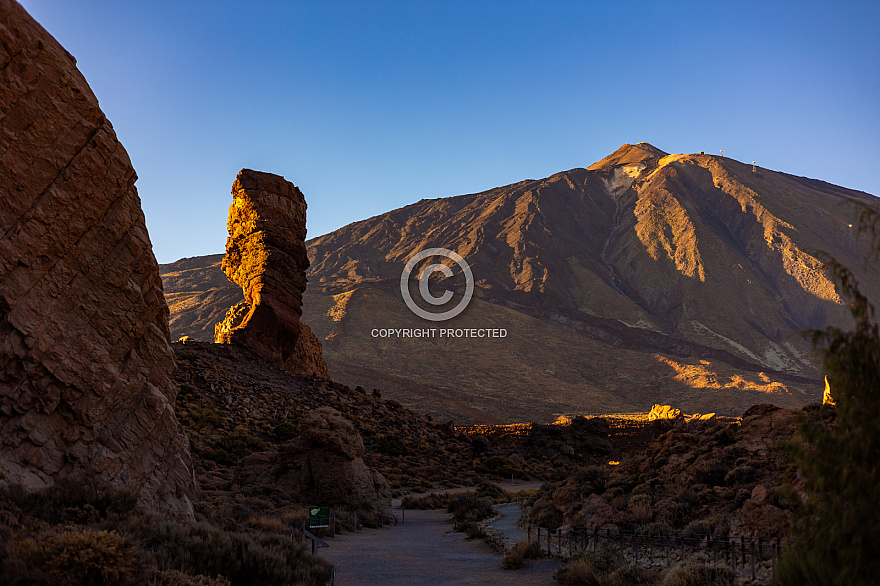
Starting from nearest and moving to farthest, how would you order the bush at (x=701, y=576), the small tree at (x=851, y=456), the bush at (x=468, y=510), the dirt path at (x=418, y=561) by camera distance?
the small tree at (x=851, y=456) < the bush at (x=701, y=576) < the dirt path at (x=418, y=561) < the bush at (x=468, y=510)

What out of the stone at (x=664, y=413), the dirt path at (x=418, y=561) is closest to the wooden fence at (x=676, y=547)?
the dirt path at (x=418, y=561)

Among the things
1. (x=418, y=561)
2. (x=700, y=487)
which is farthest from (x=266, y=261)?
(x=700, y=487)

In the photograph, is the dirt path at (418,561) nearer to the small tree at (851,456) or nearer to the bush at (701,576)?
the bush at (701,576)

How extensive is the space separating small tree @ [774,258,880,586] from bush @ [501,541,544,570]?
791cm

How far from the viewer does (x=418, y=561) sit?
43.2 feet

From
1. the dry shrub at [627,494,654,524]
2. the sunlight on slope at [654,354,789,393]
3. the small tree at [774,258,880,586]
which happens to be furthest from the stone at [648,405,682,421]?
the small tree at [774,258,880,586]

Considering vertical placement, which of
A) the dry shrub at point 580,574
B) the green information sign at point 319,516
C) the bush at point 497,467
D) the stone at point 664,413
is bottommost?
the bush at point 497,467

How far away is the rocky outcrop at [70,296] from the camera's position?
31.1ft

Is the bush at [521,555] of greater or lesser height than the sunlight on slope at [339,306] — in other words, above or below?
below

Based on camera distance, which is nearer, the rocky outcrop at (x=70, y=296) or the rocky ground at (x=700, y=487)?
the rocky outcrop at (x=70, y=296)

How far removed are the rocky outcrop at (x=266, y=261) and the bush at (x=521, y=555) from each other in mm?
30081

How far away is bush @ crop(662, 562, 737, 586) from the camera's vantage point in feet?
26.3

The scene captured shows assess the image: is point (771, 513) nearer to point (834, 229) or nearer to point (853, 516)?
point (853, 516)

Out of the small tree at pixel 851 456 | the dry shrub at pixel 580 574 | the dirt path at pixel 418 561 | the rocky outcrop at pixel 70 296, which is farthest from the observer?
the dirt path at pixel 418 561
